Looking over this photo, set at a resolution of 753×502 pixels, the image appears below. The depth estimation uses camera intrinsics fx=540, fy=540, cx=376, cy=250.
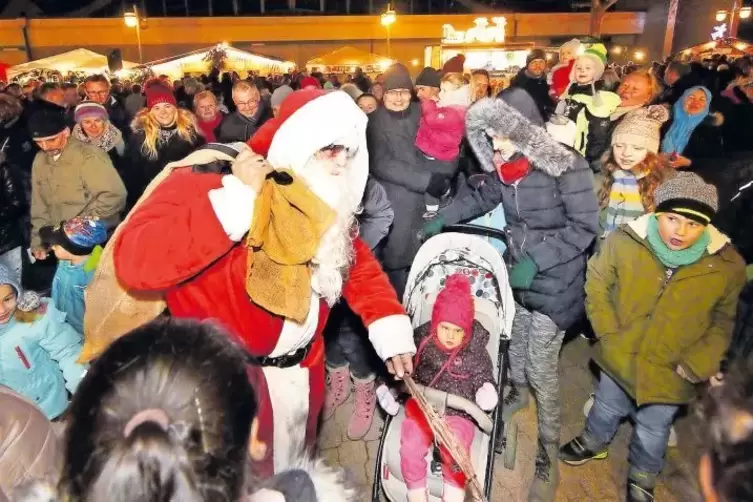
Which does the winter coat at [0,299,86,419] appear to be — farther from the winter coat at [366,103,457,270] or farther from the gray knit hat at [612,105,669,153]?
the gray knit hat at [612,105,669,153]

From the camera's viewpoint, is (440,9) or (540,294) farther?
(440,9)

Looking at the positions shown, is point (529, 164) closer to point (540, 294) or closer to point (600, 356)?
point (540, 294)

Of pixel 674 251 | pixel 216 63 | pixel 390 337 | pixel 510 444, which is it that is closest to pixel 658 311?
pixel 674 251

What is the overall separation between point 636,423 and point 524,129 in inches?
70.7

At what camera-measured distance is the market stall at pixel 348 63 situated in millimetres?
19641

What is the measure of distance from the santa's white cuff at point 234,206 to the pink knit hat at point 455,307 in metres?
1.63

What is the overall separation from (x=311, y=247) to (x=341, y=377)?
2.39 metres

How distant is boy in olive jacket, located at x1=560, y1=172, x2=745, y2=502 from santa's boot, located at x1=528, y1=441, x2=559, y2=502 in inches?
16.3

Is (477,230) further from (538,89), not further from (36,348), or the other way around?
(538,89)

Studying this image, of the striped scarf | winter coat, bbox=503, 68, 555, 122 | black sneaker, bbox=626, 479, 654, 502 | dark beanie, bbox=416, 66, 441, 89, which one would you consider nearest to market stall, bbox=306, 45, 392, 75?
winter coat, bbox=503, 68, 555, 122

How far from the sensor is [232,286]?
6.29 ft

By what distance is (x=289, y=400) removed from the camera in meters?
2.16

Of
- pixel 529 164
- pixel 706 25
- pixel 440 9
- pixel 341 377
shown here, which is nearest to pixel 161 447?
pixel 529 164

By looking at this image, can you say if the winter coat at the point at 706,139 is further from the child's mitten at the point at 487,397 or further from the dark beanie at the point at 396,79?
the child's mitten at the point at 487,397
